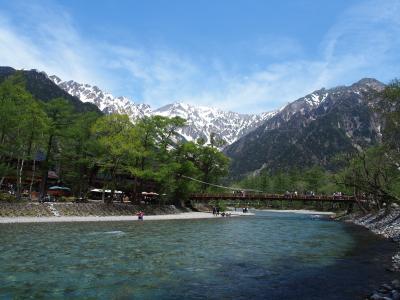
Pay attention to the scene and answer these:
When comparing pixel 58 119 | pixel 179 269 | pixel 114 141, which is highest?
pixel 58 119

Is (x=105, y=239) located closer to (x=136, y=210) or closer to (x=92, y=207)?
(x=92, y=207)

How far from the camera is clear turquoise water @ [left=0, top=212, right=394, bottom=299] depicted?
1641cm

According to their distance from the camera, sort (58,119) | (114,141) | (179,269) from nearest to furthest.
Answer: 1. (179,269)
2. (58,119)
3. (114,141)

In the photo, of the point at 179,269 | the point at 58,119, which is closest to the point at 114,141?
the point at 58,119

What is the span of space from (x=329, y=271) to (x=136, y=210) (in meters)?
54.9

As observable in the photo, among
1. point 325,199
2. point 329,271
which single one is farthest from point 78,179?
point 329,271

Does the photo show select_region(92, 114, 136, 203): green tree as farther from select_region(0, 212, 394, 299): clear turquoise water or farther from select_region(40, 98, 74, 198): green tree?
select_region(0, 212, 394, 299): clear turquoise water

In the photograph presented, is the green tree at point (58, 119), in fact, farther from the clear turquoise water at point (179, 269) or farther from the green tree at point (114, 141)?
the clear turquoise water at point (179, 269)

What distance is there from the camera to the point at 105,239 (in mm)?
34375

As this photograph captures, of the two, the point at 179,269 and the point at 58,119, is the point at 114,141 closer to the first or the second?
the point at 58,119

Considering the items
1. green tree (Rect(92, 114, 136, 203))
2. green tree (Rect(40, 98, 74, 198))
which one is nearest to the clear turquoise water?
green tree (Rect(40, 98, 74, 198))

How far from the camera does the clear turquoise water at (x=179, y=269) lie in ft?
53.8

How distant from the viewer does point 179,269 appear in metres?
21.7

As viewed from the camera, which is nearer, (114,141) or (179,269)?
(179,269)
